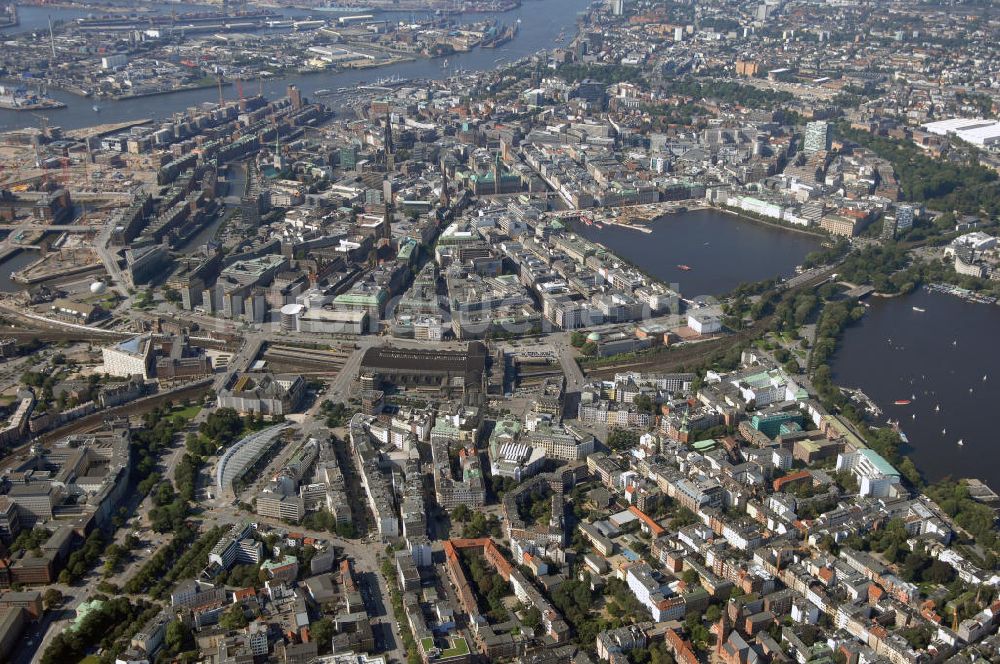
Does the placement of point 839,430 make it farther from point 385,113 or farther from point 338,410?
point 385,113

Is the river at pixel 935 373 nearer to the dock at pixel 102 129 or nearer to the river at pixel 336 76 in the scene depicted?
the dock at pixel 102 129

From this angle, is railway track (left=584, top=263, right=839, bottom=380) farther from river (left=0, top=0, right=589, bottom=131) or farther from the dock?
river (left=0, top=0, right=589, bottom=131)

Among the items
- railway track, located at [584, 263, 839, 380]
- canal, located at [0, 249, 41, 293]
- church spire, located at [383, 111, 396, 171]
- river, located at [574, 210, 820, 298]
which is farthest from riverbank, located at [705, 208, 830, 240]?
canal, located at [0, 249, 41, 293]

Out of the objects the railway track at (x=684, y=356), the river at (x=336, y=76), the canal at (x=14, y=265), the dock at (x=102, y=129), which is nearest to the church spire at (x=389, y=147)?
the river at (x=336, y=76)

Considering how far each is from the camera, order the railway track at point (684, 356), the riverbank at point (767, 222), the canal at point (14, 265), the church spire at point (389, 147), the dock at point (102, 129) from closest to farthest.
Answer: the railway track at point (684, 356) < the canal at point (14, 265) < the riverbank at point (767, 222) < the church spire at point (389, 147) < the dock at point (102, 129)

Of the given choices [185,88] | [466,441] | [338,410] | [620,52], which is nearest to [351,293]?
[338,410]

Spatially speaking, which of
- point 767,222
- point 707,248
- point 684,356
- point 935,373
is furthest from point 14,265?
point 935,373
